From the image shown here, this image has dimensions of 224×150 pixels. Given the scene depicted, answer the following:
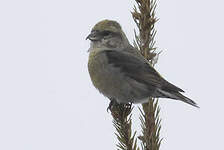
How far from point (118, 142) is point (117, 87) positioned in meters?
1.65

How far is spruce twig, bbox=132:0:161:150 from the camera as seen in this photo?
7.93 feet

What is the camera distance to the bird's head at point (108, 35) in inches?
169

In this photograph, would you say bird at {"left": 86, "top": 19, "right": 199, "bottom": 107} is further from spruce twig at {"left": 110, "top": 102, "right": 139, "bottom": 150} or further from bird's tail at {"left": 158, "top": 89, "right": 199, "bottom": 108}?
spruce twig at {"left": 110, "top": 102, "right": 139, "bottom": 150}

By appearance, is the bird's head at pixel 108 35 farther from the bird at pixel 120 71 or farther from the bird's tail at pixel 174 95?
the bird's tail at pixel 174 95

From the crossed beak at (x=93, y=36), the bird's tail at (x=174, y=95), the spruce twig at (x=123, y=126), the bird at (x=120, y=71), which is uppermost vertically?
the crossed beak at (x=93, y=36)

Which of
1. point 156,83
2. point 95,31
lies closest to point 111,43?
point 95,31

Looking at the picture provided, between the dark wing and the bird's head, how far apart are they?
155 mm

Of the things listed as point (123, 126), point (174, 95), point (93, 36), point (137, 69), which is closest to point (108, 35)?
point (93, 36)

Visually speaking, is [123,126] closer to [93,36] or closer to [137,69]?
[137,69]

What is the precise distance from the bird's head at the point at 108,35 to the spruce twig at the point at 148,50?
4.11 ft

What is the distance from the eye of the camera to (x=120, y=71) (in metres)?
4.18

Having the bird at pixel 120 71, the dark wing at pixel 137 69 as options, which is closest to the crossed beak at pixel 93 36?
the bird at pixel 120 71

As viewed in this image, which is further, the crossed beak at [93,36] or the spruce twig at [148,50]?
the crossed beak at [93,36]

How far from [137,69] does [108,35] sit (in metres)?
0.67
